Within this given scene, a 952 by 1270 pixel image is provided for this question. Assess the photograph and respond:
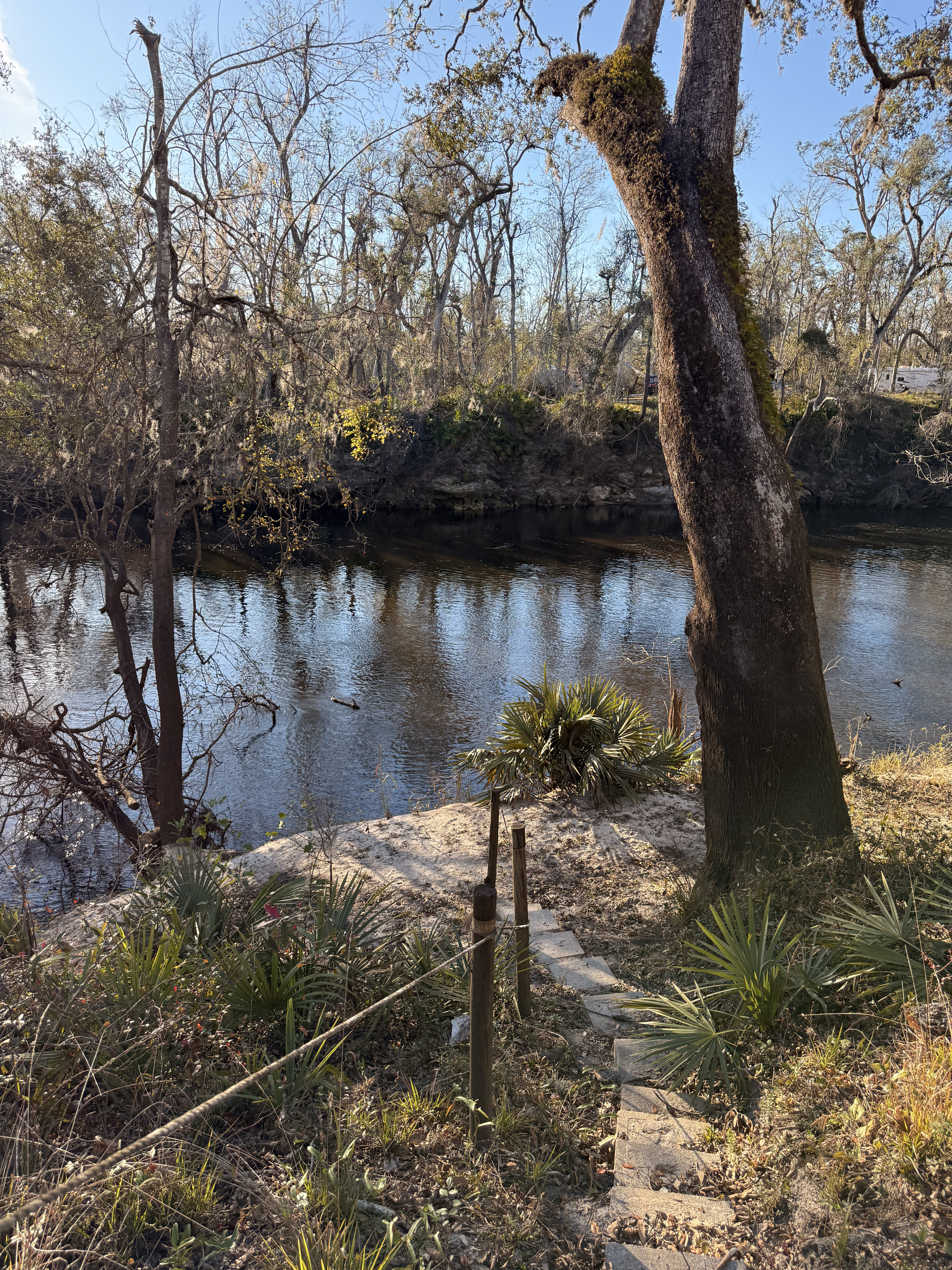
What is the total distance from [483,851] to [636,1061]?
3.54 m

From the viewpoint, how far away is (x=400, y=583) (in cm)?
2409

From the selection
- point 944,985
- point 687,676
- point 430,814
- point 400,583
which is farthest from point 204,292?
point 400,583

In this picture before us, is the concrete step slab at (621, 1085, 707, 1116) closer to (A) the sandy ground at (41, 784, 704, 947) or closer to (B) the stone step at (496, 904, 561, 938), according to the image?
(B) the stone step at (496, 904, 561, 938)

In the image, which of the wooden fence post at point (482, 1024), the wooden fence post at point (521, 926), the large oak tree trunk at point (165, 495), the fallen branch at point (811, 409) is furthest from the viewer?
the fallen branch at point (811, 409)

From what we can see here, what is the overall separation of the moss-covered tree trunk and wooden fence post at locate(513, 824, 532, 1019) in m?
2.06

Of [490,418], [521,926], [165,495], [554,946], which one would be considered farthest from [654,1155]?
[490,418]

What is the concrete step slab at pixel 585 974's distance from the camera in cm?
456

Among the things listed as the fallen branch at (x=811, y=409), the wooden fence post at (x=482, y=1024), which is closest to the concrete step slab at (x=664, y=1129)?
the wooden fence post at (x=482, y=1024)

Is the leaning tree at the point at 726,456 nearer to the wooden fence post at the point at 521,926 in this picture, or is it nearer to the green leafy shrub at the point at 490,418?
the wooden fence post at the point at 521,926

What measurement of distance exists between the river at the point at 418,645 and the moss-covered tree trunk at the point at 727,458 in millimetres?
5611

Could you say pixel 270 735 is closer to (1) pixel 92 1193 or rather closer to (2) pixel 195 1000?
(2) pixel 195 1000

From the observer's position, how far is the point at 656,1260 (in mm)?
2455

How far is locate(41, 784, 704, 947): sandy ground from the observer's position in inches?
244

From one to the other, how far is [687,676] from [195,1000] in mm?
14723
